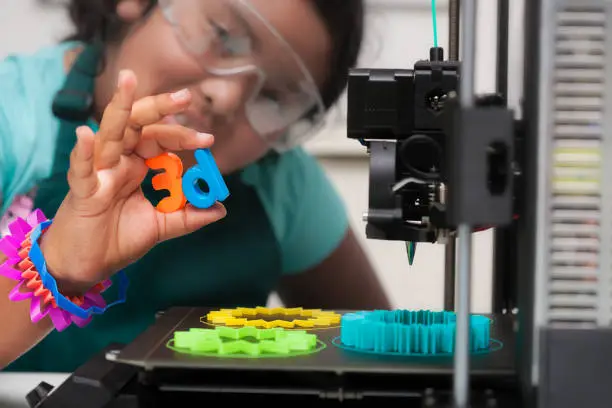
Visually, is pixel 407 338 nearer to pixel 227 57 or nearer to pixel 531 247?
pixel 531 247

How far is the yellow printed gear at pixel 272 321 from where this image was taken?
914 millimetres

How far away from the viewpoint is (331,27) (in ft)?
4.39

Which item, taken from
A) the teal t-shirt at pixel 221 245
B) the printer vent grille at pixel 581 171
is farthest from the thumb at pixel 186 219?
the printer vent grille at pixel 581 171

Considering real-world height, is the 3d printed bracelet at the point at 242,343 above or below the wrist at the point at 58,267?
below

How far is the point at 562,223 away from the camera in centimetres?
58

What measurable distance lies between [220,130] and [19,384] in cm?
59

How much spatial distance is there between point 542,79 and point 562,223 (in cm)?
11

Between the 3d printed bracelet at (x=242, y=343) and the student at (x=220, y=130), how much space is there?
0.52m

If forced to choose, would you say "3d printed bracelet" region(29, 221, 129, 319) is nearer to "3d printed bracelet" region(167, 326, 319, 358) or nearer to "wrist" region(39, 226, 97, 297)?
"wrist" region(39, 226, 97, 297)

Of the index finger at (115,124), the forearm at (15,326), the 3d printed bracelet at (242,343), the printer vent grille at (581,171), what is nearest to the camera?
the printer vent grille at (581,171)

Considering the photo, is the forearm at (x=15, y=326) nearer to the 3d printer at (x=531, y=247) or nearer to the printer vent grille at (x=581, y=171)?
the 3d printer at (x=531, y=247)

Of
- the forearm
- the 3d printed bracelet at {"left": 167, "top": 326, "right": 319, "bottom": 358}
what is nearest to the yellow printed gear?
the 3d printed bracelet at {"left": 167, "top": 326, "right": 319, "bottom": 358}

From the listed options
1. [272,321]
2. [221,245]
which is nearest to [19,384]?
[221,245]

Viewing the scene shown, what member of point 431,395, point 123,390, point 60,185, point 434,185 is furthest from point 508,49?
point 60,185
